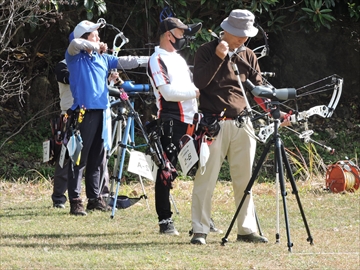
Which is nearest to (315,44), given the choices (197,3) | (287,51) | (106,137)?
(287,51)

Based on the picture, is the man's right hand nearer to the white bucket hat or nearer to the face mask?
the white bucket hat

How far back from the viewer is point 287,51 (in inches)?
603

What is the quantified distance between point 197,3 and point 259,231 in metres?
5.68

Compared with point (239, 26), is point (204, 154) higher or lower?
lower

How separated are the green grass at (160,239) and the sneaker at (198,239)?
93mm

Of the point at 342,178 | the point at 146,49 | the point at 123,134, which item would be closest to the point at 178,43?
the point at 123,134

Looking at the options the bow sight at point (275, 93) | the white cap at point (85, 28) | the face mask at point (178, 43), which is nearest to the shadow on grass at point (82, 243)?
the bow sight at point (275, 93)

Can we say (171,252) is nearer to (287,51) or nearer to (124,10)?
(124,10)

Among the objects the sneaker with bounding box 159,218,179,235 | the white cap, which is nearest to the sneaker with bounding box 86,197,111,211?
the sneaker with bounding box 159,218,179,235

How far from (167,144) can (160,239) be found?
2.80 feet

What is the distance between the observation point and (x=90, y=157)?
9164mm

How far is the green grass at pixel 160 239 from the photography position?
679cm

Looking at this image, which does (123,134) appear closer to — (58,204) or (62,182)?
(62,182)

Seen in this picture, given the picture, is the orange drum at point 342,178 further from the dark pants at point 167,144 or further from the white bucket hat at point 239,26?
the white bucket hat at point 239,26
